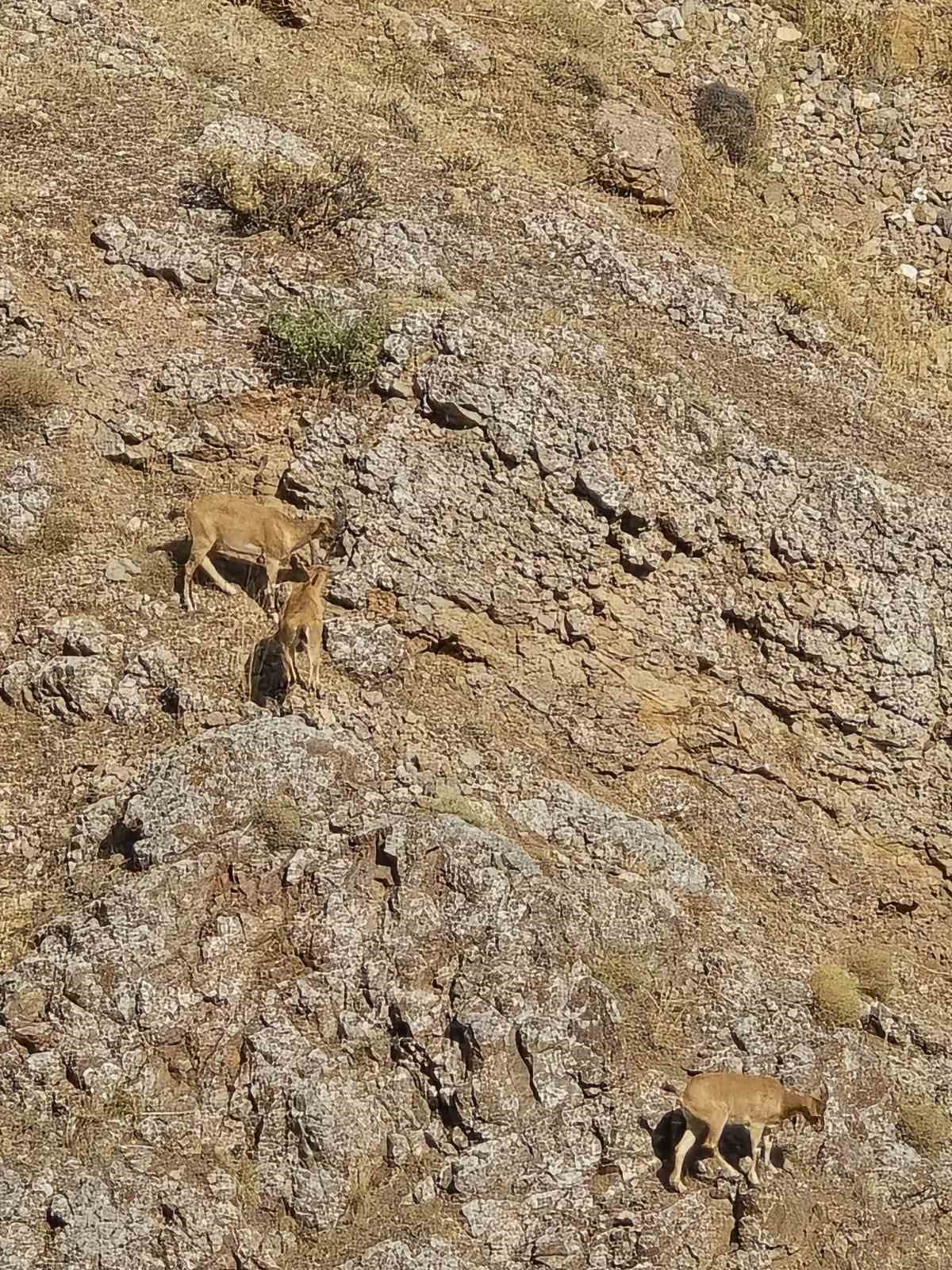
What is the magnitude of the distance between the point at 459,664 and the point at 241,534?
1869 mm

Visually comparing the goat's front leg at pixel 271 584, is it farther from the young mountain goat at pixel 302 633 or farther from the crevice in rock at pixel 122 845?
the crevice in rock at pixel 122 845

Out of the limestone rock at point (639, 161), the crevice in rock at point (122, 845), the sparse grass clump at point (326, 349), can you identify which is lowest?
the crevice in rock at point (122, 845)

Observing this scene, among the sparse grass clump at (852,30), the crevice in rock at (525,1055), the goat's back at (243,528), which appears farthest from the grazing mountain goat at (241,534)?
the sparse grass clump at (852,30)

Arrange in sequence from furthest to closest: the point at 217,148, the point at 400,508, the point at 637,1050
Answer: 1. the point at 217,148
2. the point at 400,508
3. the point at 637,1050

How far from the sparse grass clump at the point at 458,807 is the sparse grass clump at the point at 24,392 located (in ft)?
15.4

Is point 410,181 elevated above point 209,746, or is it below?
above

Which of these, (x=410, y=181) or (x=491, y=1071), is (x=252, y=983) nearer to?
(x=491, y=1071)

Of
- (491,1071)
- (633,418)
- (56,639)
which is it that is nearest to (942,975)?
(491,1071)

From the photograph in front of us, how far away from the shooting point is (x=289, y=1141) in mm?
9414

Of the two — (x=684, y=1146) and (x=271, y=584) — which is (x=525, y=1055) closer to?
(x=684, y=1146)

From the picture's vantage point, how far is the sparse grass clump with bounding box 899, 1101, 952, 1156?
412 inches

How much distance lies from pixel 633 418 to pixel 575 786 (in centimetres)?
325

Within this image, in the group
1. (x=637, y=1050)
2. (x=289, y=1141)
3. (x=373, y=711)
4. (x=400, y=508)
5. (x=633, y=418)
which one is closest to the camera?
(x=289, y=1141)

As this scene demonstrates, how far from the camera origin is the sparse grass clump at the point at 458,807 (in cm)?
1081
